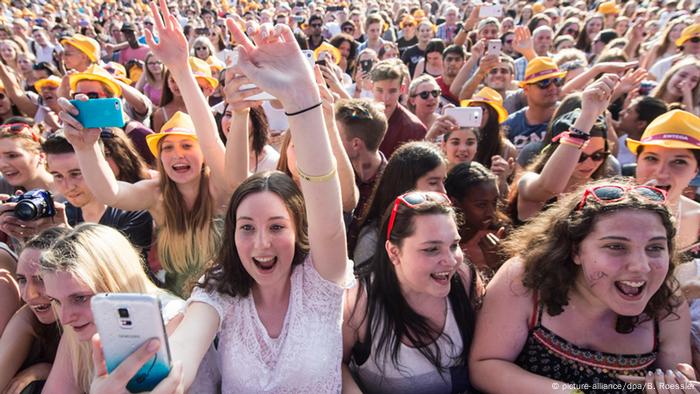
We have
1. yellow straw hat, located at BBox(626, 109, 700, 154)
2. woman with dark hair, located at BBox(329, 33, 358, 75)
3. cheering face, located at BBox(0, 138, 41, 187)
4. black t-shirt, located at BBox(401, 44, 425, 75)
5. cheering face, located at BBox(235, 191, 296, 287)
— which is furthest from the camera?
black t-shirt, located at BBox(401, 44, 425, 75)

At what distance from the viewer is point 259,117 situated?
3357 millimetres

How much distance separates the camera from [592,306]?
179 centimetres

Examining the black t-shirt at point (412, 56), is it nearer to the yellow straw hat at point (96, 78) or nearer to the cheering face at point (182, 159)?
the yellow straw hat at point (96, 78)

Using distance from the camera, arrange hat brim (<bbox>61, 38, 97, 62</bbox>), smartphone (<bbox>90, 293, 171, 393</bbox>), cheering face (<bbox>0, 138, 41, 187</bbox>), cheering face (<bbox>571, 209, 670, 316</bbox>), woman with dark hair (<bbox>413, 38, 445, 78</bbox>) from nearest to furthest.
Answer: smartphone (<bbox>90, 293, 171, 393</bbox>)
cheering face (<bbox>571, 209, 670, 316</bbox>)
cheering face (<bbox>0, 138, 41, 187</bbox>)
hat brim (<bbox>61, 38, 97, 62</bbox>)
woman with dark hair (<bbox>413, 38, 445, 78</bbox>)

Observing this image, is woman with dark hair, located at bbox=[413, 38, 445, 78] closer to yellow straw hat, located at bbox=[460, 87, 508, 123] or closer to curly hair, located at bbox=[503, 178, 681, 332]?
yellow straw hat, located at bbox=[460, 87, 508, 123]

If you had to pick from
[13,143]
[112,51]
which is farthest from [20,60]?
[13,143]

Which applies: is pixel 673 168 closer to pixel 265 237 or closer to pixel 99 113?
pixel 265 237

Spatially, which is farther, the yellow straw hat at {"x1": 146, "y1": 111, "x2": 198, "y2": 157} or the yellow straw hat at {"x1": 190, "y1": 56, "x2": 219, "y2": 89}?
the yellow straw hat at {"x1": 190, "y1": 56, "x2": 219, "y2": 89}

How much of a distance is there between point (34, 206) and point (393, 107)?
2.86m

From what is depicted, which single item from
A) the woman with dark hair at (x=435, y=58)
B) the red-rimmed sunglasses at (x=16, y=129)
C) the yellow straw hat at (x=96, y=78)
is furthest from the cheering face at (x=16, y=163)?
the woman with dark hair at (x=435, y=58)

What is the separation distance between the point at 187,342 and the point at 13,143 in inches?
107

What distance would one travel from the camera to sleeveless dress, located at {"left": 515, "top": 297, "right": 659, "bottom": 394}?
171cm

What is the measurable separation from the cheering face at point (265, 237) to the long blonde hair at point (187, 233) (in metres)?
→ 0.87

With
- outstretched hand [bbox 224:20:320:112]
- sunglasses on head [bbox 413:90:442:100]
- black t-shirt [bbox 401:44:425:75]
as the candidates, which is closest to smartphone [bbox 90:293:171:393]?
outstretched hand [bbox 224:20:320:112]
